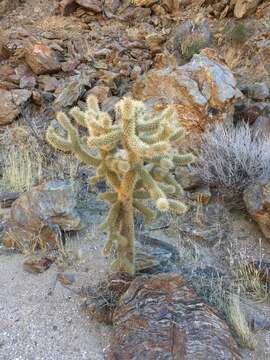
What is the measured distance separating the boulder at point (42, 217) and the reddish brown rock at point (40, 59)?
169 inches

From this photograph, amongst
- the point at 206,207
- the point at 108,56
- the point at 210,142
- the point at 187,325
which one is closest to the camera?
the point at 187,325

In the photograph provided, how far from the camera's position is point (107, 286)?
3.41m

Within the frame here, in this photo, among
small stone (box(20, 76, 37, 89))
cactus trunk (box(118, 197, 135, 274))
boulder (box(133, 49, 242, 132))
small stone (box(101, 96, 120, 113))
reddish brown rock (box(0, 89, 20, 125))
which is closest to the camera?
cactus trunk (box(118, 197, 135, 274))

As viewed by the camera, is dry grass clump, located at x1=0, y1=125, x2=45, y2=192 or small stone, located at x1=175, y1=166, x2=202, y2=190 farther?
dry grass clump, located at x1=0, y1=125, x2=45, y2=192

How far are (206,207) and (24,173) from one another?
2421 millimetres

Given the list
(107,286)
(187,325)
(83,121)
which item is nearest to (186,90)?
(83,121)

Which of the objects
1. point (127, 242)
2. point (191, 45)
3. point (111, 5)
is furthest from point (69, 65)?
point (127, 242)

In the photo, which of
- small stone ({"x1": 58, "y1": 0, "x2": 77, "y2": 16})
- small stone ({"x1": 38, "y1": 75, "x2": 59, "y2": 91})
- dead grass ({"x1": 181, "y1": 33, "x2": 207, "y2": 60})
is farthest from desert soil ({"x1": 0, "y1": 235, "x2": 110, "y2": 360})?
small stone ({"x1": 58, "y1": 0, "x2": 77, "y2": 16})

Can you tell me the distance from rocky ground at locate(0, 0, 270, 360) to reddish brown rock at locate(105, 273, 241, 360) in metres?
0.03

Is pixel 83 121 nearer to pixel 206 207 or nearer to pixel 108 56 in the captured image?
pixel 206 207

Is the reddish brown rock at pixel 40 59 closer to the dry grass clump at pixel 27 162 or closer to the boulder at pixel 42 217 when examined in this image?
the dry grass clump at pixel 27 162

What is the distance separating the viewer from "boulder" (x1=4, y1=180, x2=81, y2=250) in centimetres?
414

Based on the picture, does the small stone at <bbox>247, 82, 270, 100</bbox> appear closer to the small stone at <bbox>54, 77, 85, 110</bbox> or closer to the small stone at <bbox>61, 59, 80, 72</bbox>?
the small stone at <bbox>54, 77, 85, 110</bbox>

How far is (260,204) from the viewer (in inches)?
165
